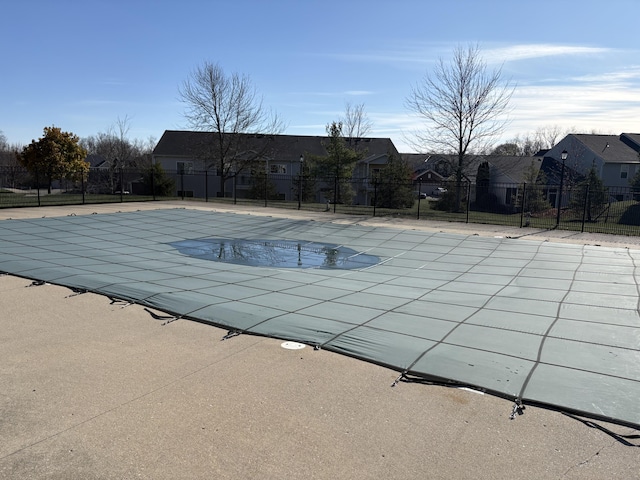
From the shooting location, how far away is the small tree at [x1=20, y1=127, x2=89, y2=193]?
2680 cm

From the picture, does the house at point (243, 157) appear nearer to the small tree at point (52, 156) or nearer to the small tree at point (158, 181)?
the small tree at point (158, 181)

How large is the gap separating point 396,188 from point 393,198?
656 millimetres

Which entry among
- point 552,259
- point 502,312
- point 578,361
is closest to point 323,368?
point 578,361

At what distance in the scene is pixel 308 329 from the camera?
4.98 meters

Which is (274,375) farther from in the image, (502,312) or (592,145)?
(592,145)

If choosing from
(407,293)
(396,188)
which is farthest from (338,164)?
(407,293)

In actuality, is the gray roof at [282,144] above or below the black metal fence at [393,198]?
above

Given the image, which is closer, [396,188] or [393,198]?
[396,188]

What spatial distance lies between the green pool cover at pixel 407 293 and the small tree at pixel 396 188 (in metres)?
15.2

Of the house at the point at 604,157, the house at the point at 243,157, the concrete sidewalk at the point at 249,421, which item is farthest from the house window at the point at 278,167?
the concrete sidewalk at the point at 249,421

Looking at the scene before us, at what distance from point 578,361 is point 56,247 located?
9789mm

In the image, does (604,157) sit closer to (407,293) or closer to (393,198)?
(393,198)

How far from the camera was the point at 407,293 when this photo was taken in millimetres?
6984

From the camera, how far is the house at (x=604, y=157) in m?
37.8
